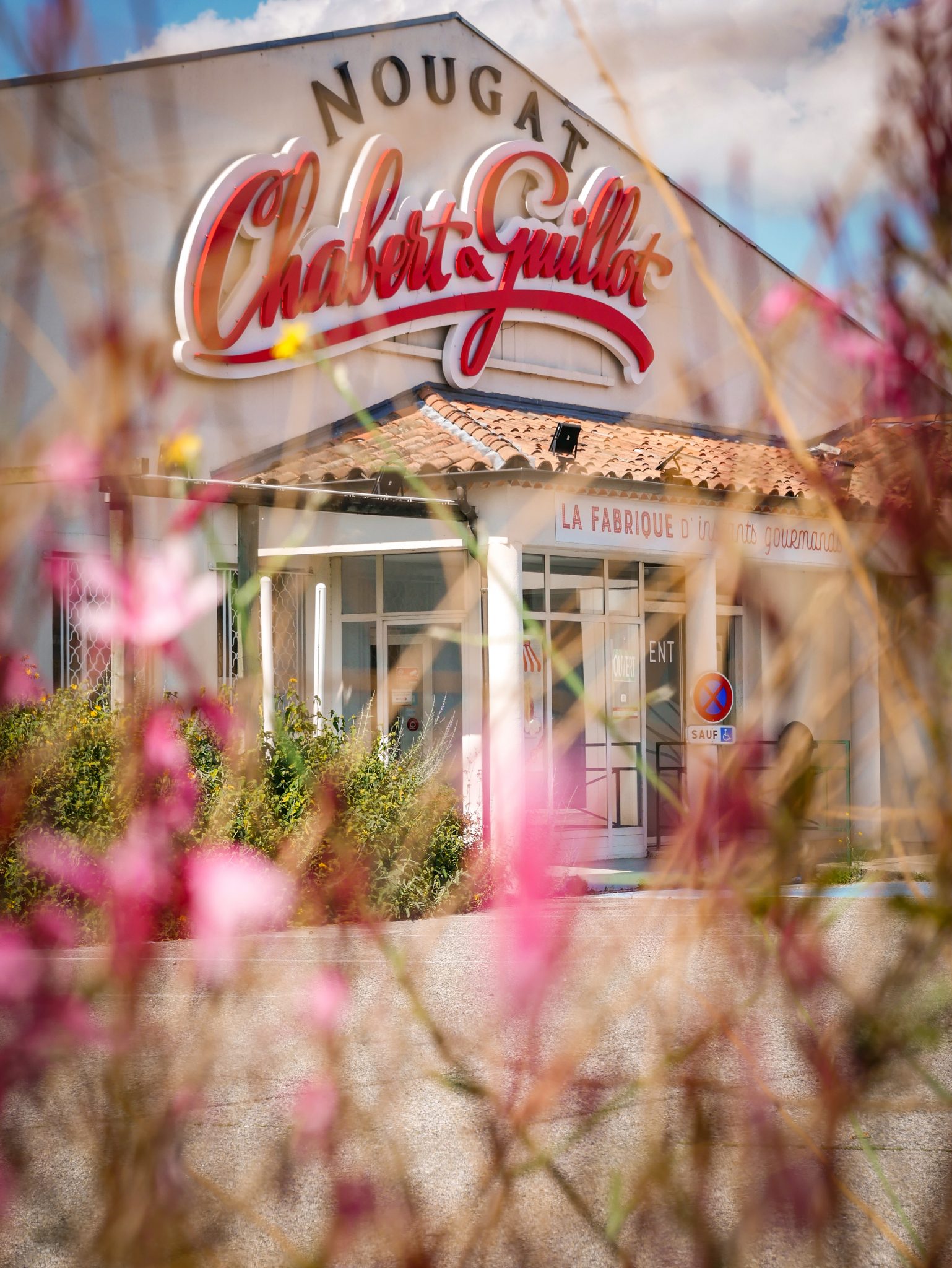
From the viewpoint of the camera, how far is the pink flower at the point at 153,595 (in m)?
1.34

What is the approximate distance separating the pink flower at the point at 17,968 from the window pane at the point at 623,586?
1332 cm

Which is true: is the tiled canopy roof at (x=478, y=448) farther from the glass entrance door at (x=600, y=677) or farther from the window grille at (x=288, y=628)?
the window grille at (x=288, y=628)

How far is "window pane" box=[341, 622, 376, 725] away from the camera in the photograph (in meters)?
14.5

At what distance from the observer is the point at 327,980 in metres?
1.60

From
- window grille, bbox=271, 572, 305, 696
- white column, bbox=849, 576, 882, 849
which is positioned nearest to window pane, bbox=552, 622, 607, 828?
window grille, bbox=271, 572, 305, 696

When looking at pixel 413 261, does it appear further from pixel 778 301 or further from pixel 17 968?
pixel 17 968

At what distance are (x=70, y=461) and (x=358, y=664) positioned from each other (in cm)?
1354

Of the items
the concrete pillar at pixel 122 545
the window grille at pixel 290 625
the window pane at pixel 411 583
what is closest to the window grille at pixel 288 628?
the window grille at pixel 290 625

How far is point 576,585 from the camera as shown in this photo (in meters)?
14.4

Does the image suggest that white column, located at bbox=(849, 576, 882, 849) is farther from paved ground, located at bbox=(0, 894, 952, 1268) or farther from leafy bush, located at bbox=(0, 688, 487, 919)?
leafy bush, located at bbox=(0, 688, 487, 919)

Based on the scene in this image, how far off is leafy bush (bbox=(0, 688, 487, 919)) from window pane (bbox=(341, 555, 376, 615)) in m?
1.54

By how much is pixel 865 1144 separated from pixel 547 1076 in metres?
0.32

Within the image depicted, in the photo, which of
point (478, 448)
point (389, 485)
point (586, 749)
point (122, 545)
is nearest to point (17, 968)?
point (122, 545)

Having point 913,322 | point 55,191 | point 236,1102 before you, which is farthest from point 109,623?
point 236,1102
